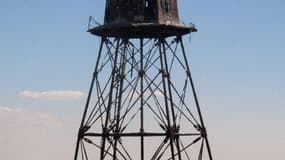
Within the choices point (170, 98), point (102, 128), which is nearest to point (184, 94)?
point (170, 98)

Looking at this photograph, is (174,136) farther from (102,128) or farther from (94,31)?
(94,31)

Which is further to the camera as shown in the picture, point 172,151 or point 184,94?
point 184,94

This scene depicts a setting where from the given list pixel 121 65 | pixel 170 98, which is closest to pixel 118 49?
pixel 121 65

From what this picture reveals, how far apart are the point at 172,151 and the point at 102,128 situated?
414cm

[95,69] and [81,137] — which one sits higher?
[95,69]

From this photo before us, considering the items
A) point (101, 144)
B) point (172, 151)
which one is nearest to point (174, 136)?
point (172, 151)

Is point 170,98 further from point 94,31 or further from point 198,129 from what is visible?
point 94,31

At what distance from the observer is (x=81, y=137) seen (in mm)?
44094

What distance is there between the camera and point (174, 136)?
4250 cm

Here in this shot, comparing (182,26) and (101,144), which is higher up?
(182,26)

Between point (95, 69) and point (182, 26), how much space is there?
5072mm

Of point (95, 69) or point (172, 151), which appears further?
point (95, 69)

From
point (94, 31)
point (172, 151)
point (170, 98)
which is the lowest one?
point (172, 151)

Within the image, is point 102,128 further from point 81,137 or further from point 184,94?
point 184,94
